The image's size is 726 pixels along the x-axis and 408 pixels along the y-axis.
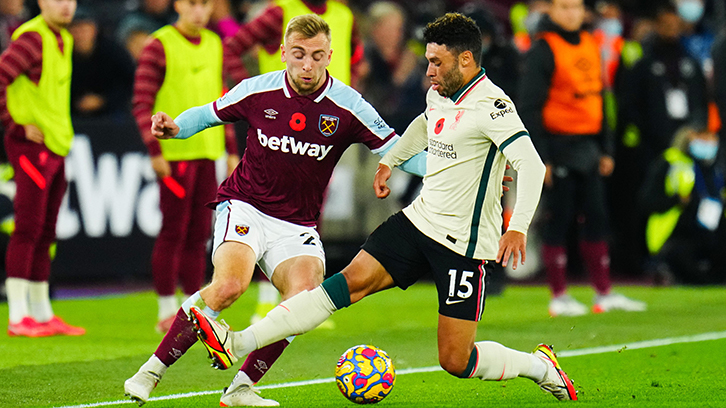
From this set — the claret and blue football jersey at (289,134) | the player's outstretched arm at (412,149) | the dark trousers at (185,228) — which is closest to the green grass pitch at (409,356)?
the dark trousers at (185,228)

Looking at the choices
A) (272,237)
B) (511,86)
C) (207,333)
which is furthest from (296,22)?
(511,86)

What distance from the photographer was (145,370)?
5.33 meters

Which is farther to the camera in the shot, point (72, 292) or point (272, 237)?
point (72, 292)

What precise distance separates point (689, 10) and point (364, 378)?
9.00m

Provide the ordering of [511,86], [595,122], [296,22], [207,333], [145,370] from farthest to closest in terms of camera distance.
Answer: [511,86] → [595,122] → [296,22] → [145,370] → [207,333]

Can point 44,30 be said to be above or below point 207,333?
above

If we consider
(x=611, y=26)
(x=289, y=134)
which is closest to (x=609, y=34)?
(x=611, y=26)

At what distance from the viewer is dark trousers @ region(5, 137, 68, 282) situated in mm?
8367

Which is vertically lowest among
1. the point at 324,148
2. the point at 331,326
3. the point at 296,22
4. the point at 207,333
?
the point at 331,326

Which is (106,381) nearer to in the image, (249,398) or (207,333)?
(249,398)

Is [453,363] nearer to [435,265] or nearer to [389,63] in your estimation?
[435,265]

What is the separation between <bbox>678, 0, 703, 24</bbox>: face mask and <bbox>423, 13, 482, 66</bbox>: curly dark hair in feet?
26.6

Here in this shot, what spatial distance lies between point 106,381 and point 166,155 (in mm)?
2563

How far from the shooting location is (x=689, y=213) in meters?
11.8
